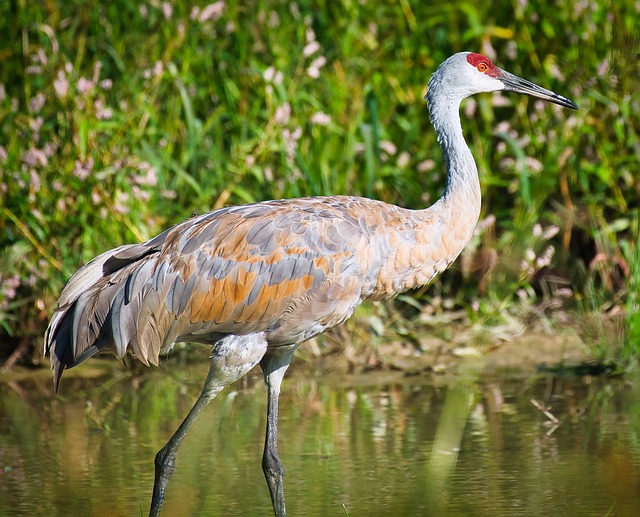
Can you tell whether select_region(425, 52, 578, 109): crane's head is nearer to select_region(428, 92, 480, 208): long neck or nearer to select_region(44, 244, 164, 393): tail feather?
select_region(428, 92, 480, 208): long neck

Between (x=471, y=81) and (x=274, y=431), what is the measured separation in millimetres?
1909

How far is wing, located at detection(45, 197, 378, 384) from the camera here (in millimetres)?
5277

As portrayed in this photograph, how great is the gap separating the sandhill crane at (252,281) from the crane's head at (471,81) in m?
0.52

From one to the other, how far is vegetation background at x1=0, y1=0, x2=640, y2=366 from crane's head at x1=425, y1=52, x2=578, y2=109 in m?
1.56

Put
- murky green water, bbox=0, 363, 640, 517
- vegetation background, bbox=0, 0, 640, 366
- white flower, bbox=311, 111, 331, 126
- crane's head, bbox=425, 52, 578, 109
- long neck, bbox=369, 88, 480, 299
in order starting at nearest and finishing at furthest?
1. murky green water, bbox=0, 363, 640, 517
2. long neck, bbox=369, 88, 480, 299
3. crane's head, bbox=425, 52, 578, 109
4. white flower, bbox=311, 111, 331, 126
5. vegetation background, bbox=0, 0, 640, 366

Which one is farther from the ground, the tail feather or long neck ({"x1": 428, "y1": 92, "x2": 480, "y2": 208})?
long neck ({"x1": 428, "y1": 92, "x2": 480, "y2": 208})

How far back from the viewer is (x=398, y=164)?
8.18m

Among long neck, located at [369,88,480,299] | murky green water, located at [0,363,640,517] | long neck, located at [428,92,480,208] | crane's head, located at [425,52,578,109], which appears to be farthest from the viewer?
crane's head, located at [425,52,578,109]

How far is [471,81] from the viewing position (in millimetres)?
5801

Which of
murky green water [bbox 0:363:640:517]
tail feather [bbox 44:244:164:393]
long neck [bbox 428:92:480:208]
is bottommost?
murky green water [bbox 0:363:640:517]

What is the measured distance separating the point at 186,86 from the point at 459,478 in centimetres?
416

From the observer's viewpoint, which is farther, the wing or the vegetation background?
the vegetation background

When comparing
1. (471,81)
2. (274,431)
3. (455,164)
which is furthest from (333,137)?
(274,431)

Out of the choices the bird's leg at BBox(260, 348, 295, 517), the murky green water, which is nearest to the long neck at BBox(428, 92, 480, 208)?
the bird's leg at BBox(260, 348, 295, 517)
